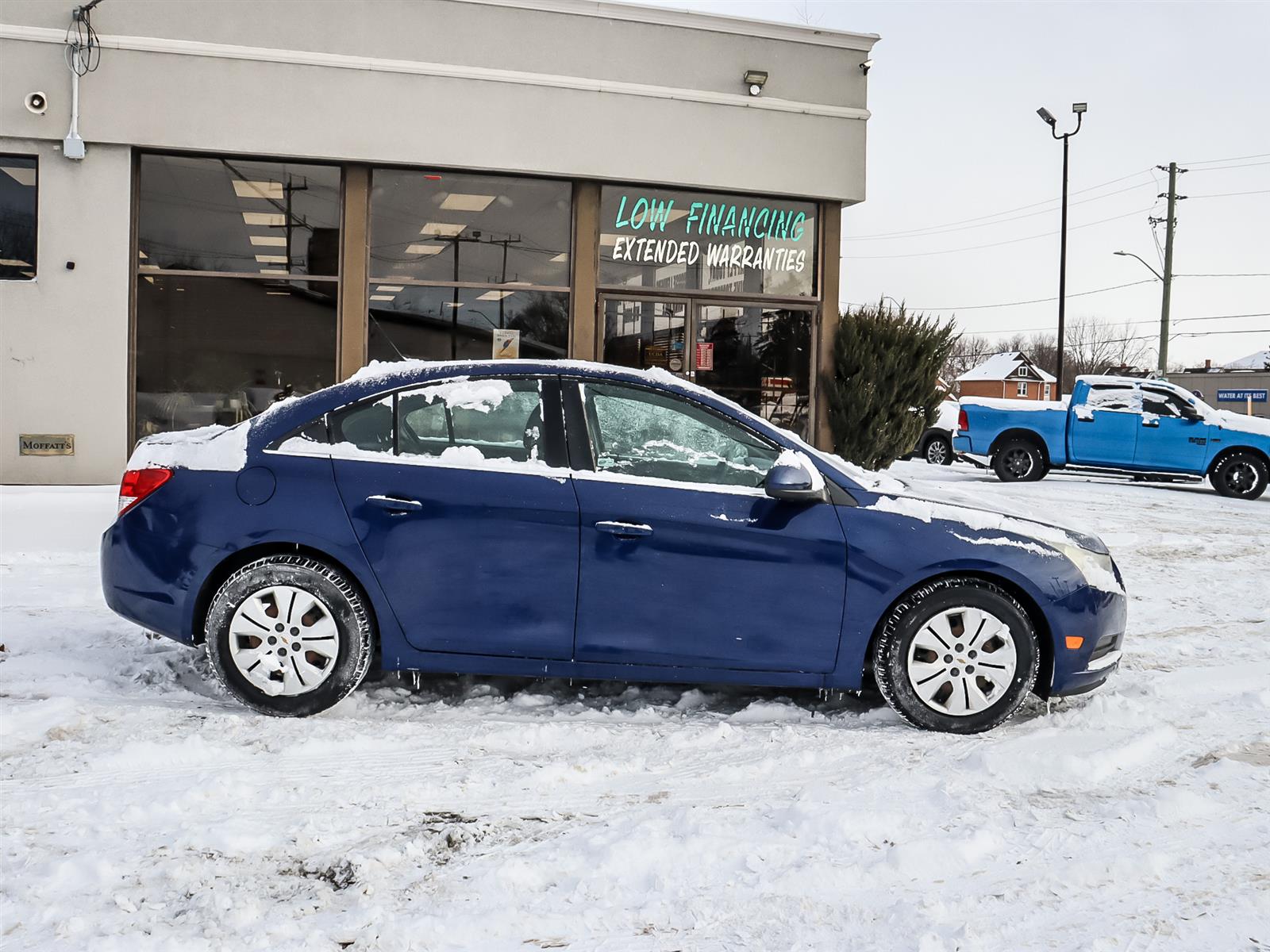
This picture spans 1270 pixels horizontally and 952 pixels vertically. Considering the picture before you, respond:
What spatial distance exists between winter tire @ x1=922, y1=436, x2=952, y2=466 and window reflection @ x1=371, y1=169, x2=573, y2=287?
12757mm

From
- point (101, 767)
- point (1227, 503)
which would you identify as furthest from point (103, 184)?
point (1227, 503)

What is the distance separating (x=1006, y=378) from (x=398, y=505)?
290ft

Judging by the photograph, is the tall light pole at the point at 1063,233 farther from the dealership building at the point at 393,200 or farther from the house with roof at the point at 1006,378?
the house with roof at the point at 1006,378

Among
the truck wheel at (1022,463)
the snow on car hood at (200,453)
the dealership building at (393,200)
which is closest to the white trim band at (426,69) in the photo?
the dealership building at (393,200)

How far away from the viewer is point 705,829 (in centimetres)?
366

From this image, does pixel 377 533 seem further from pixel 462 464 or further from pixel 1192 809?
pixel 1192 809

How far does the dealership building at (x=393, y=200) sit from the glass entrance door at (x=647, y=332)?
33mm

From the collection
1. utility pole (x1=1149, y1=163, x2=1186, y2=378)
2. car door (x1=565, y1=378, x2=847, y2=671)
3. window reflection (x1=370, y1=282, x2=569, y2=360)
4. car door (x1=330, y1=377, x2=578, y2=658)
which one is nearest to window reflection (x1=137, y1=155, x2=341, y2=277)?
window reflection (x1=370, y1=282, x2=569, y2=360)

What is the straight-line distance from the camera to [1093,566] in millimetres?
4973

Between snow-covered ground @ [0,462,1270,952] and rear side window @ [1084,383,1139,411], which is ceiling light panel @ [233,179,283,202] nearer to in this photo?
snow-covered ground @ [0,462,1270,952]

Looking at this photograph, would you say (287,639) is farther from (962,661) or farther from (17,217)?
(17,217)

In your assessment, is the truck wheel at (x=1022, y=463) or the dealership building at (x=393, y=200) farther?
the truck wheel at (x=1022, y=463)

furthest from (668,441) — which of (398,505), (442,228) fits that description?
(442,228)

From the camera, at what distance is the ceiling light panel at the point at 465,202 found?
540 inches
